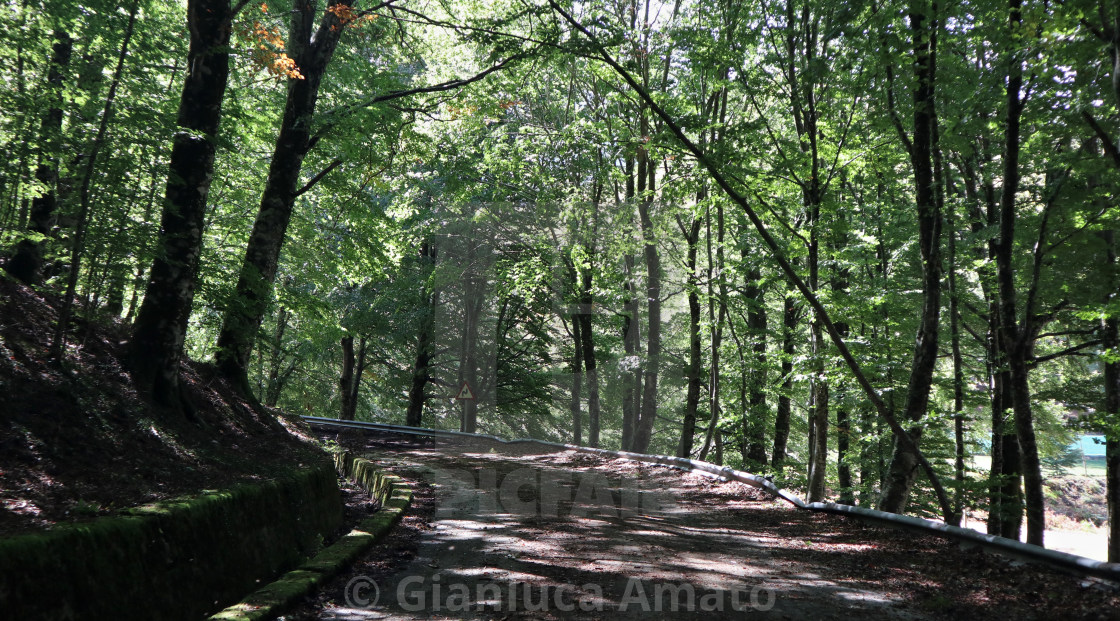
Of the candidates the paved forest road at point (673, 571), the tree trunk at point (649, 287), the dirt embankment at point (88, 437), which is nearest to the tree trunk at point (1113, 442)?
the paved forest road at point (673, 571)

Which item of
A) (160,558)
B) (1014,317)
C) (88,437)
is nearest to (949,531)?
(1014,317)

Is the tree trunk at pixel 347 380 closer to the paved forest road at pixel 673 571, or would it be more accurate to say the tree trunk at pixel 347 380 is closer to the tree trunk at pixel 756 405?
the tree trunk at pixel 756 405

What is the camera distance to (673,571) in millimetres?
5738

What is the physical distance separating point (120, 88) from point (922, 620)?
26.1 feet

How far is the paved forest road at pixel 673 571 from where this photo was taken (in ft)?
15.0

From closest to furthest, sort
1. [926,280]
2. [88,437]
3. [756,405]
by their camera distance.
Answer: [88,437]
[926,280]
[756,405]

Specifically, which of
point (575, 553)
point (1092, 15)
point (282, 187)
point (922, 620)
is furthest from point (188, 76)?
point (1092, 15)

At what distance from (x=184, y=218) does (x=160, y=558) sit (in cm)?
431

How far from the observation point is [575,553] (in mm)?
6457

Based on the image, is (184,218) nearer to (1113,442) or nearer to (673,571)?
(673,571)

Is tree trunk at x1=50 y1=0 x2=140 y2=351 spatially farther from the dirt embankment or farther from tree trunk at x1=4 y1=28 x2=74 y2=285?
tree trunk at x1=4 y1=28 x2=74 y2=285

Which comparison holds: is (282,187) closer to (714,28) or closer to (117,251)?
(117,251)

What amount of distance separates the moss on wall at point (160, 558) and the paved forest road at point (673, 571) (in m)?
0.67

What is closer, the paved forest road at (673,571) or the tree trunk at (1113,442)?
the paved forest road at (673,571)
